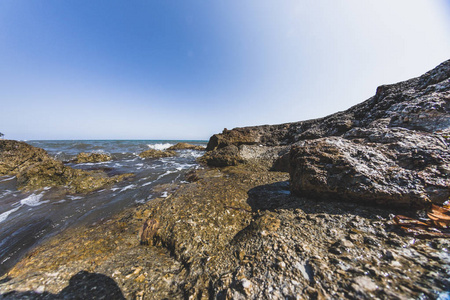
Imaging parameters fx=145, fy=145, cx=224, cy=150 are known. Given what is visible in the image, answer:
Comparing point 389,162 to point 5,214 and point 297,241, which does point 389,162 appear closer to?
point 297,241

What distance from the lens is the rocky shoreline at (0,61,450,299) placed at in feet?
4.94

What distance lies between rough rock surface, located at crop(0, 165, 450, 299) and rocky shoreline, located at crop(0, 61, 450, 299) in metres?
0.01

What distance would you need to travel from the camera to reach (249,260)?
1854 millimetres

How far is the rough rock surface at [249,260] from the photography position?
144 centimetres

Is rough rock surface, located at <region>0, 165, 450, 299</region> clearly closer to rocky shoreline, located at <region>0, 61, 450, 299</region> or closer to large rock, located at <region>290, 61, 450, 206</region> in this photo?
rocky shoreline, located at <region>0, 61, 450, 299</region>

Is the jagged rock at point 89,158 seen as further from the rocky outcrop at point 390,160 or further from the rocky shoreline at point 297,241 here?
the rocky outcrop at point 390,160

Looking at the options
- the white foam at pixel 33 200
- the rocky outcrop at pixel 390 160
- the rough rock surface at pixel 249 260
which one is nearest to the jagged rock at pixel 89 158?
the white foam at pixel 33 200

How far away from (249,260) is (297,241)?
2.38 feet

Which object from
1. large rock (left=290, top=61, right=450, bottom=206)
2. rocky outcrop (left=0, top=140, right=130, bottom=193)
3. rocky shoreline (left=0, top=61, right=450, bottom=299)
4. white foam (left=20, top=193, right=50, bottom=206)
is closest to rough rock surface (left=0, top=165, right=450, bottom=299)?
rocky shoreline (left=0, top=61, right=450, bottom=299)

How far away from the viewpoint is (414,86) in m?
5.68

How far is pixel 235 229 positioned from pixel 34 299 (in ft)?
8.73

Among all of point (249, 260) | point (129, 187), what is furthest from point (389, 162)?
point (129, 187)

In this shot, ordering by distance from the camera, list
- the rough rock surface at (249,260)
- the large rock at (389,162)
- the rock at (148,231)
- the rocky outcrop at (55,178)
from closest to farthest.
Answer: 1. the rough rock surface at (249,260)
2. the large rock at (389,162)
3. the rock at (148,231)
4. the rocky outcrop at (55,178)

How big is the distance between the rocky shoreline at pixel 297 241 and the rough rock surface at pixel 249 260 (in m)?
0.01
